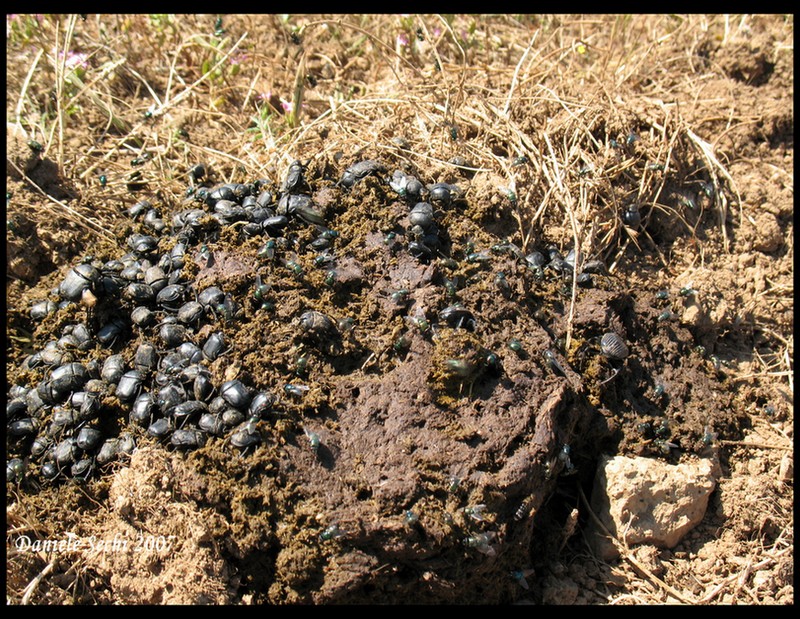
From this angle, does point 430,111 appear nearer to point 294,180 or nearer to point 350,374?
point 294,180

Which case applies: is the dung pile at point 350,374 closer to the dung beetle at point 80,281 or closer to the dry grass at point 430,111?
the dung beetle at point 80,281

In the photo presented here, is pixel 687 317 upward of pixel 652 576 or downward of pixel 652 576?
upward


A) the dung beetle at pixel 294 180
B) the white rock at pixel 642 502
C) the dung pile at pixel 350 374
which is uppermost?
the dung beetle at pixel 294 180

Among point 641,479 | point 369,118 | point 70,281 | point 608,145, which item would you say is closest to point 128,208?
point 70,281

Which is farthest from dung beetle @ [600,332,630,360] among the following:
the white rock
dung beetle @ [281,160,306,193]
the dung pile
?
dung beetle @ [281,160,306,193]

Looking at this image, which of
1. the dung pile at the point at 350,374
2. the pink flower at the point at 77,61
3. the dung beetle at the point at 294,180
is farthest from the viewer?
the pink flower at the point at 77,61

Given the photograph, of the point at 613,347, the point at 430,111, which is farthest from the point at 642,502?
the point at 430,111

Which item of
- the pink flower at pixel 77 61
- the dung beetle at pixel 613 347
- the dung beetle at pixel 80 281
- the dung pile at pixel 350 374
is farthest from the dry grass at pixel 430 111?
the dung beetle at pixel 80 281

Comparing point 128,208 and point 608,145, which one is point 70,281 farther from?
point 608,145

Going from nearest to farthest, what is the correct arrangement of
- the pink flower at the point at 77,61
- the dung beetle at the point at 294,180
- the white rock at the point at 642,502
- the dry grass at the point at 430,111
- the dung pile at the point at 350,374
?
1. the dung pile at the point at 350,374
2. the white rock at the point at 642,502
3. the dung beetle at the point at 294,180
4. the dry grass at the point at 430,111
5. the pink flower at the point at 77,61
